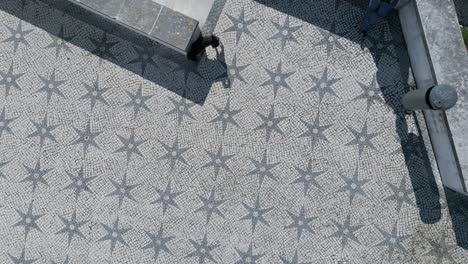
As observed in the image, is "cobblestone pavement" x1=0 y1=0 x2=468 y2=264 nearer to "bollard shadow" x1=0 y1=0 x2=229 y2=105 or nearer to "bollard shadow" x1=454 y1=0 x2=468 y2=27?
"bollard shadow" x1=0 y1=0 x2=229 y2=105

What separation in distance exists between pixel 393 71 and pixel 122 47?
3341 millimetres

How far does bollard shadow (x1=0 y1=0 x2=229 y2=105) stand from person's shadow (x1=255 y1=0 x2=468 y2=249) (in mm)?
1234

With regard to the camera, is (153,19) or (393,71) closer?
(153,19)

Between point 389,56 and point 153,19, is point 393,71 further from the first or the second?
point 153,19

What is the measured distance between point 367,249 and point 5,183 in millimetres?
4419

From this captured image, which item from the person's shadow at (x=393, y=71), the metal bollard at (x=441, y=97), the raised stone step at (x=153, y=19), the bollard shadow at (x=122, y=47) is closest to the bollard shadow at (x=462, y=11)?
the person's shadow at (x=393, y=71)

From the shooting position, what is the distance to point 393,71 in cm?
623

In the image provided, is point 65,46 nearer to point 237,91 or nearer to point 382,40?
point 237,91

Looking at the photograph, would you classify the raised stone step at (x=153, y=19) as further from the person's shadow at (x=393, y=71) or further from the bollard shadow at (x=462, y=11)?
the bollard shadow at (x=462, y=11)

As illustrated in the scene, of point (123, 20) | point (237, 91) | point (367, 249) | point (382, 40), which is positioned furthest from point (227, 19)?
point (367, 249)

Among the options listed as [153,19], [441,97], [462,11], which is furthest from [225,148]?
[462,11]

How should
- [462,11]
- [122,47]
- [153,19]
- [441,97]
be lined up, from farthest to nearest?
1. [122,47]
2. [462,11]
3. [153,19]
4. [441,97]

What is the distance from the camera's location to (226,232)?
609 centimetres

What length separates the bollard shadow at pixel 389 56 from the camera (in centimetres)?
609
